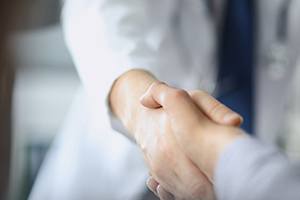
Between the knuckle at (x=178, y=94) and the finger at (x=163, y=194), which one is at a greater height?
the knuckle at (x=178, y=94)

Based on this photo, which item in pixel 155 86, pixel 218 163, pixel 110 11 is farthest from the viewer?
pixel 110 11

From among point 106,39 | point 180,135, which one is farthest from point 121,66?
point 180,135

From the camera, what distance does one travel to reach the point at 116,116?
558 millimetres

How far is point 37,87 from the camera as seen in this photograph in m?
0.57

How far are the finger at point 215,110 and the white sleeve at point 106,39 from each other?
13cm

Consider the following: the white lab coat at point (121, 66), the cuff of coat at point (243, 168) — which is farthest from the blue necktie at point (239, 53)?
the cuff of coat at point (243, 168)

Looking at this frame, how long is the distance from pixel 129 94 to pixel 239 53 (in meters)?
0.21

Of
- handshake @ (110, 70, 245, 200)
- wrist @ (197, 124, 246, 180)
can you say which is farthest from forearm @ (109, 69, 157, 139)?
wrist @ (197, 124, 246, 180)

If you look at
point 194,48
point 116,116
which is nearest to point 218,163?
point 116,116

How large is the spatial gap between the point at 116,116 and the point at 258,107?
226mm

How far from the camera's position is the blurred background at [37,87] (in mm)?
500

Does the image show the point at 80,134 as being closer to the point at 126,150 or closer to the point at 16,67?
the point at 126,150

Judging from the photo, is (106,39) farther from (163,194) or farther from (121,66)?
(163,194)

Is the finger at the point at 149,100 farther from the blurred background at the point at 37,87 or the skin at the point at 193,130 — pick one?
the blurred background at the point at 37,87
